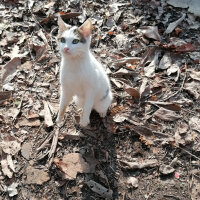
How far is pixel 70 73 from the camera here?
295 cm

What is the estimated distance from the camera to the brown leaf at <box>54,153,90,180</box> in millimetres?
3188

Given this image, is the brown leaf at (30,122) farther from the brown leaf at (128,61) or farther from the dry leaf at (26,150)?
the brown leaf at (128,61)

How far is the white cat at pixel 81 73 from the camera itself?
2.73 metres

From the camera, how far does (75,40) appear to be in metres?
2.71

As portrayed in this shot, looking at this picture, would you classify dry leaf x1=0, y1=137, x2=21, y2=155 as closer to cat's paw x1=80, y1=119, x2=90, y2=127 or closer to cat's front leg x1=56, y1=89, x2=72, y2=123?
cat's front leg x1=56, y1=89, x2=72, y2=123

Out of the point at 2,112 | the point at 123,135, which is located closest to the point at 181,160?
the point at 123,135

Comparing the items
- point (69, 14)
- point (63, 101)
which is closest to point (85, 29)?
point (63, 101)

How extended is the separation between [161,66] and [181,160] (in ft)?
5.14

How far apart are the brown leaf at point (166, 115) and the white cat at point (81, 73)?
72 cm

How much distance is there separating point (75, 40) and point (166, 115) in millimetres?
1683

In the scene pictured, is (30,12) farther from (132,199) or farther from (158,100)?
(132,199)

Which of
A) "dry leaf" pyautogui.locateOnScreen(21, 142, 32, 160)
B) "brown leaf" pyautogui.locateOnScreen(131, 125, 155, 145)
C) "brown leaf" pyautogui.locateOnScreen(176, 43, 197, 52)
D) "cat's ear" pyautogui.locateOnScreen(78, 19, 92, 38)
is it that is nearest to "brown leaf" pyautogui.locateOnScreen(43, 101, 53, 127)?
"dry leaf" pyautogui.locateOnScreen(21, 142, 32, 160)

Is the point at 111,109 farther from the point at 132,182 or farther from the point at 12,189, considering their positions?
the point at 12,189

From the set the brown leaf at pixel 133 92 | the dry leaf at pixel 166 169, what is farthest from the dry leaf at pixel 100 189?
the brown leaf at pixel 133 92
